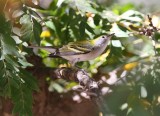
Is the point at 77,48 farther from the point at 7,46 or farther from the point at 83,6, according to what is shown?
the point at 7,46

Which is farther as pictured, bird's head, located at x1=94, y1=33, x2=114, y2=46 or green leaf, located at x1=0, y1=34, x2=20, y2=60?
bird's head, located at x1=94, y1=33, x2=114, y2=46

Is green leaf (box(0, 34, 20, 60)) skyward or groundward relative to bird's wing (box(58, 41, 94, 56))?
skyward

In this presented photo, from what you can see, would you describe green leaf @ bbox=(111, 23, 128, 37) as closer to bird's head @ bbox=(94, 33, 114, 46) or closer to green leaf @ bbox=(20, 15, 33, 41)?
bird's head @ bbox=(94, 33, 114, 46)

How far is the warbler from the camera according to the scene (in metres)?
1.10

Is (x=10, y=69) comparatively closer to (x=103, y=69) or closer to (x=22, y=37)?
(x=22, y=37)

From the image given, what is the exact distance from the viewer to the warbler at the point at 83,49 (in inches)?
43.2

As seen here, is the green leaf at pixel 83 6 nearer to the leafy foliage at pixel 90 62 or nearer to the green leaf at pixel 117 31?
the leafy foliage at pixel 90 62

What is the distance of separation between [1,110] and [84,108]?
326mm

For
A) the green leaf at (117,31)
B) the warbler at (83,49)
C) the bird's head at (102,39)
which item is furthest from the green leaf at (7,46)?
the green leaf at (117,31)

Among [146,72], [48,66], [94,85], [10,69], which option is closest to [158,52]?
[146,72]

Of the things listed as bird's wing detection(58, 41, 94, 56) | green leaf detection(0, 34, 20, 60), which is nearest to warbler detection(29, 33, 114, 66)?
bird's wing detection(58, 41, 94, 56)

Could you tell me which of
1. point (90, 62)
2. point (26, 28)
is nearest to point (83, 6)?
point (26, 28)

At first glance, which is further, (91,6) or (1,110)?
(1,110)

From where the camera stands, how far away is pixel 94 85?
1.02 m
